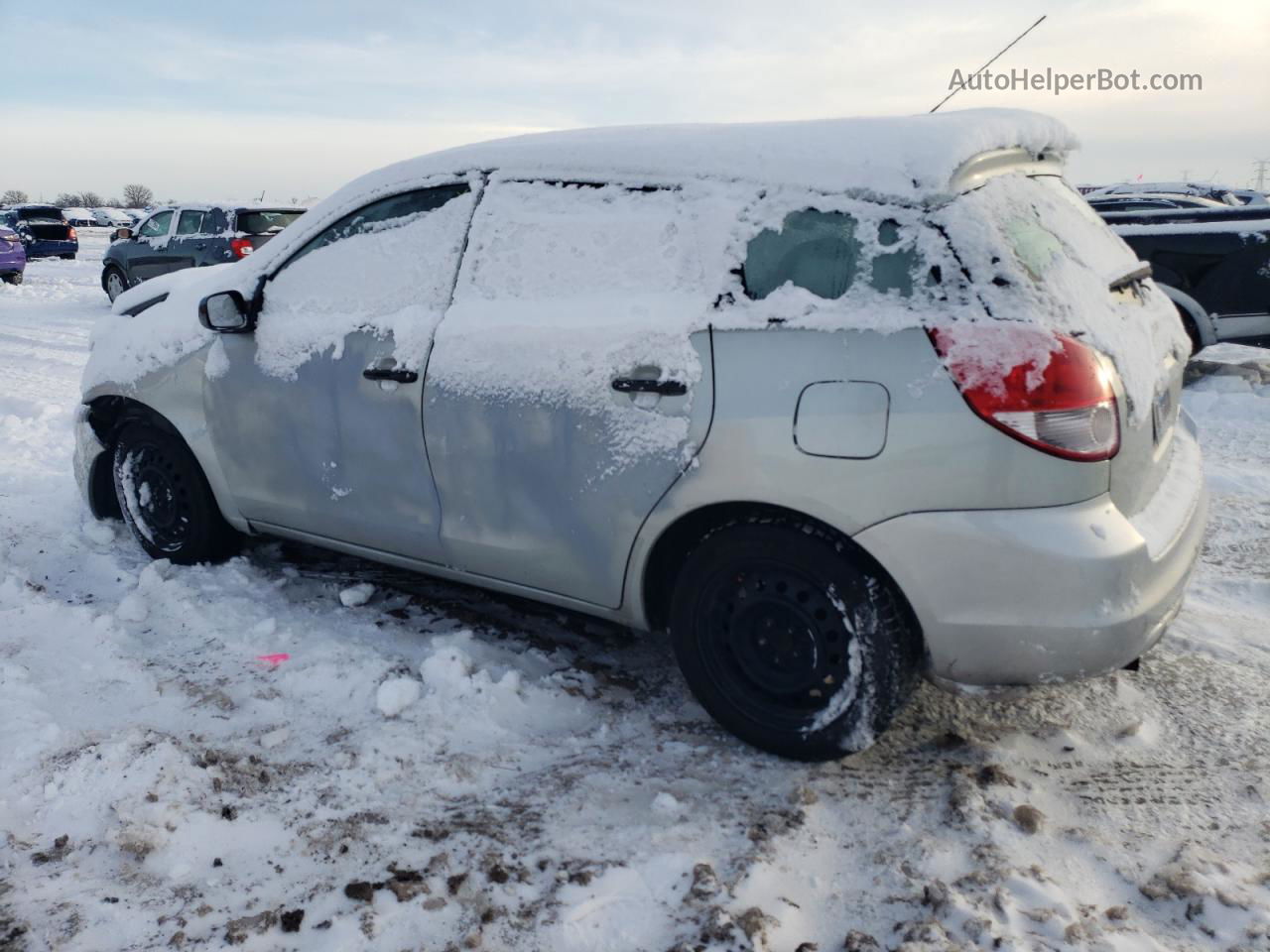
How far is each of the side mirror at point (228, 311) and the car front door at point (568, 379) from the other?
966mm

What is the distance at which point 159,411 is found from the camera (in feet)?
13.3

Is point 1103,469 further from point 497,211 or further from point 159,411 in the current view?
point 159,411

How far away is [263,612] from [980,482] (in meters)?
2.75

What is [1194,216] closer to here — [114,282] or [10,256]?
[114,282]

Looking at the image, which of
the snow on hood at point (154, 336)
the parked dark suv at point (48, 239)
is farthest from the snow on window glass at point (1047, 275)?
the parked dark suv at point (48, 239)

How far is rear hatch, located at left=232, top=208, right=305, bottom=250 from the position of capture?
13414 millimetres

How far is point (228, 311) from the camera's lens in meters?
3.67

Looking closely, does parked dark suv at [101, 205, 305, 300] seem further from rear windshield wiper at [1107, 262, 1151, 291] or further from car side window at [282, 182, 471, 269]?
rear windshield wiper at [1107, 262, 1151, 291]

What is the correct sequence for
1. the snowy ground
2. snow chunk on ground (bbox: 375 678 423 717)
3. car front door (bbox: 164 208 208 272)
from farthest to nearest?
1. car front door (bbox: 164 208 208 272)
2. snow chunk on ground (bbox: 375 678 423 717)
3. the snowy ground

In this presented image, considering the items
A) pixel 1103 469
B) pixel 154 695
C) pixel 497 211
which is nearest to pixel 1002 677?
pixel 1103 469

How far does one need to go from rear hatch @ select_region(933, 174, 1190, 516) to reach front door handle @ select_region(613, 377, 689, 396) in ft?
2.64

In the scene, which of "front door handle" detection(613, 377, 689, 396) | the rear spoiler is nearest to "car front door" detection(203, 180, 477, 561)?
"front door handle" detection(613, 377, 689, 396)

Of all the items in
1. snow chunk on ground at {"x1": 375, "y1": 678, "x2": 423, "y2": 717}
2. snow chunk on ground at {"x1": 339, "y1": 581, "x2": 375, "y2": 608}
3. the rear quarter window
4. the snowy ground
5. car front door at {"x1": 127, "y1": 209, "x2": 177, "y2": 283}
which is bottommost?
the snowy ground

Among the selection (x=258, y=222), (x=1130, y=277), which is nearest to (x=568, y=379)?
(x=1130, y=277)
